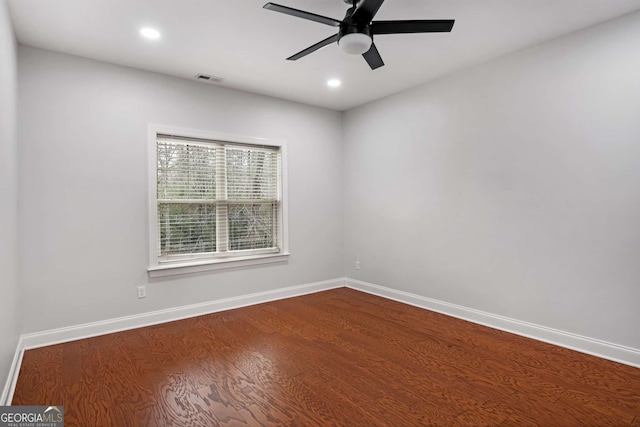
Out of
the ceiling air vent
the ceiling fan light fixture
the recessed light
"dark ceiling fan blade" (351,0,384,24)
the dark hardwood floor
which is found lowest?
the dark hardwood floor

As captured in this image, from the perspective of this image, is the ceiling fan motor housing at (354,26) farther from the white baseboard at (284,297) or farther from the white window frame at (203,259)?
the white baseboard at (284,297)

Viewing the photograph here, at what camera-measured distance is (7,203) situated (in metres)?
2.33

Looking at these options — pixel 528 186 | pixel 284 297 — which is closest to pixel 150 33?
pixel 284 297

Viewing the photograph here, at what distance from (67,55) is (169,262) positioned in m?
2.24

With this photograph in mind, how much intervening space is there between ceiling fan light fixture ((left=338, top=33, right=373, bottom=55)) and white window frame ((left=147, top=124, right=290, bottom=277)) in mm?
2288

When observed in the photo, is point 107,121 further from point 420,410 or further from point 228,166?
point 420,410

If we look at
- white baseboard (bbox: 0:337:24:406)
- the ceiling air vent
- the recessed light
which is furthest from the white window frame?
white baseboard (bbox: 0:337:24:406)

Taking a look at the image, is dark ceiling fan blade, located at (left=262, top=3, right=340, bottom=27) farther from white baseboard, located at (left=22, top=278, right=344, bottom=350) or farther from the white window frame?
white baseboard, located at (left=22, top=278, right=344, bottom=350)

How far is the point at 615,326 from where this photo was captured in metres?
2.79

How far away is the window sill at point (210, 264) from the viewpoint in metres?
3.75

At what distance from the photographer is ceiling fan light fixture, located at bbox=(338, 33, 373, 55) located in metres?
2.26

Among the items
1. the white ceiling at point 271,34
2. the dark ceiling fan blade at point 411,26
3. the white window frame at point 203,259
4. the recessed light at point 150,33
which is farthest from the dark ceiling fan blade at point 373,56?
the white window frame at point 203,259

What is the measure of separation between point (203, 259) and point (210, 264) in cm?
12

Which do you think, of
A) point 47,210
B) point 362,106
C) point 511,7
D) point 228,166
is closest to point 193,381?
point 47,210
